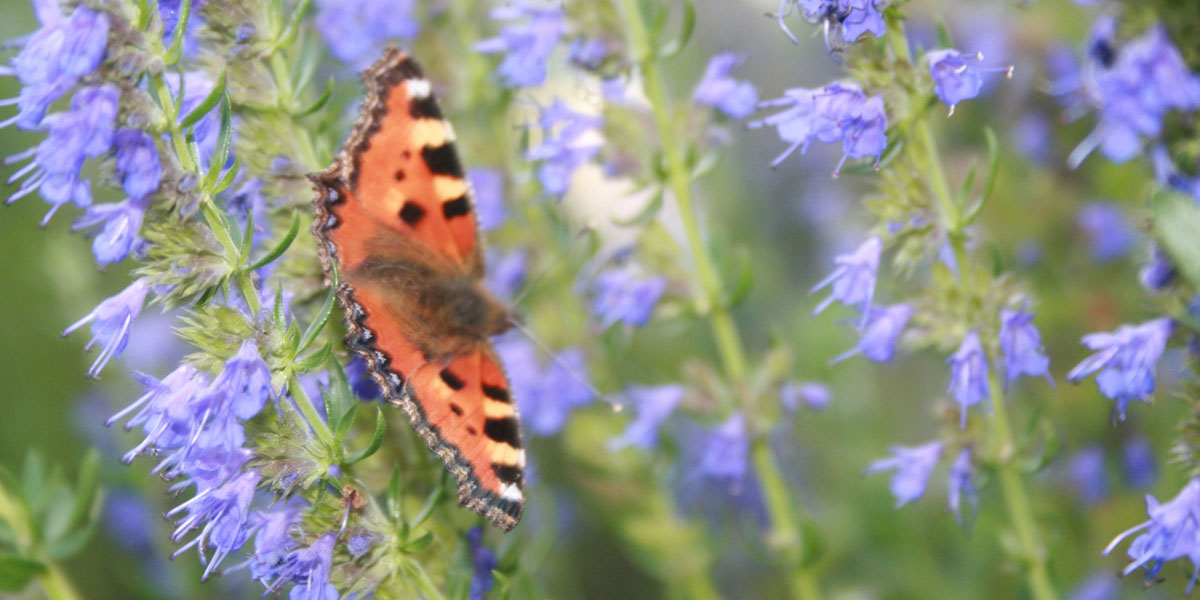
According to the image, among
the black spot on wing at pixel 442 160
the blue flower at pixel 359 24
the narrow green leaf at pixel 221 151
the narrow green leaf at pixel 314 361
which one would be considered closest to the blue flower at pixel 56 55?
the narrow green leaf at pixel 221 151

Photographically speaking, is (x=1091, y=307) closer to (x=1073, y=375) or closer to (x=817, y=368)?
(x=817, y=368)

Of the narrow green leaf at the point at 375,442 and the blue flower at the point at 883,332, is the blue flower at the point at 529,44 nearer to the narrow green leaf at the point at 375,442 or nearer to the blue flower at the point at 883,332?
the blue flower at the point at 883,332

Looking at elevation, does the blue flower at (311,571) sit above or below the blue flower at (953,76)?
below

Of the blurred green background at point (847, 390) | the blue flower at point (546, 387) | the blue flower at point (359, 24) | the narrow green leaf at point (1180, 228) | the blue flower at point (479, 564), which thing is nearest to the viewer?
the narrow green leaf at point (1180, 228)

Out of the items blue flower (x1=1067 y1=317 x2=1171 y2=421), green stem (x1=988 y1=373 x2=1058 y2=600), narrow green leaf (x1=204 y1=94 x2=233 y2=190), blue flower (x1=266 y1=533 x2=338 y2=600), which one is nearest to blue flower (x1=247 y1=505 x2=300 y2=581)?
blue flower (x1=266 y1=533 x2=338 y2=600)

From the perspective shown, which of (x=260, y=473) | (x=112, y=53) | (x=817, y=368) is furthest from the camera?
(x=817, y=368)

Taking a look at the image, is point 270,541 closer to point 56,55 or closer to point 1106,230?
point 56,55

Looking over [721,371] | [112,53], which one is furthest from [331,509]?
[721,371]
